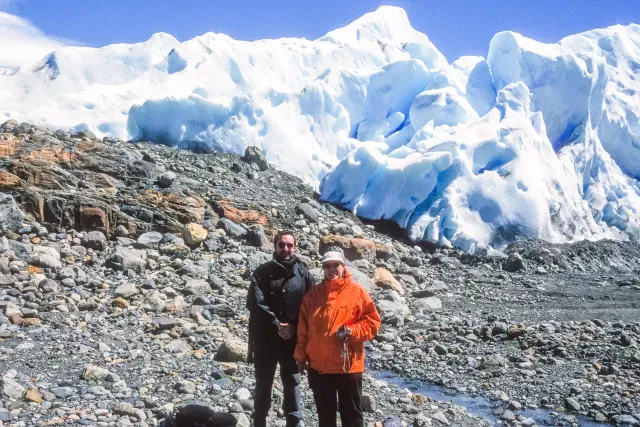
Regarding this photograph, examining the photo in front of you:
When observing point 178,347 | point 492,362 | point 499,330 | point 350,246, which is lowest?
point 492,362

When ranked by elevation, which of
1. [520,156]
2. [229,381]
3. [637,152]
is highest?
[637,152]

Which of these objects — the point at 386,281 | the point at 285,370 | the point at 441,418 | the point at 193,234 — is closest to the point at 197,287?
the point at 193,234

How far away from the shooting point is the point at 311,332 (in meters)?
3.12

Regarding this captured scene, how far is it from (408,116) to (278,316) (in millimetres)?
17148

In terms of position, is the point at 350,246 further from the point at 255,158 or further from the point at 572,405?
the point at 572,405

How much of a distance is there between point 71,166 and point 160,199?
5.90ft

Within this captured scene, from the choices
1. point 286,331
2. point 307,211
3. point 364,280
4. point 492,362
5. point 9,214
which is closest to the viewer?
point 286,331

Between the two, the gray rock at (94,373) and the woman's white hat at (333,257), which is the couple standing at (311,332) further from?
the gray rock at (94,373)

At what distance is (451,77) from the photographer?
19.0 metres

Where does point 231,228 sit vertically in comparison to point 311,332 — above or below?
above

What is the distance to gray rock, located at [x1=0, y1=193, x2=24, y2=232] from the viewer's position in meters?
8.20

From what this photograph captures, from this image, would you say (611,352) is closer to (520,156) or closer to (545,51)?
(520,156)

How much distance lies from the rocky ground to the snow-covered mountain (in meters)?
1.28

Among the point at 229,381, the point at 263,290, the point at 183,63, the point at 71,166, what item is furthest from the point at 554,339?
the point at 183,63
